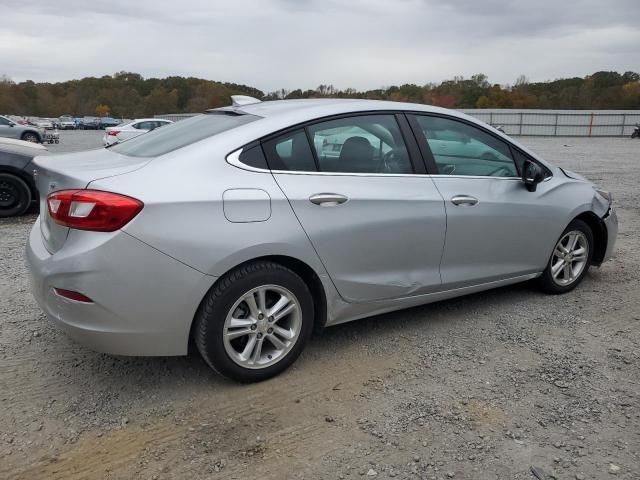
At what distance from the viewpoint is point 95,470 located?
2311 mm

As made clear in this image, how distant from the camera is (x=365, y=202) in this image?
317 cm

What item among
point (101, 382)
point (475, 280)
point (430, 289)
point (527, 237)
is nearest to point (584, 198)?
point (527, 237)

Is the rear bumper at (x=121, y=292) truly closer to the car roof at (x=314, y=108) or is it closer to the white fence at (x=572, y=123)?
the car roof at (x=314, y=108)

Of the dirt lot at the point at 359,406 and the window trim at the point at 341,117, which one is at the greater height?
the window trim at the point at 341,117

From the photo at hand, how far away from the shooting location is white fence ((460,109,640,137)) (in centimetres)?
4431

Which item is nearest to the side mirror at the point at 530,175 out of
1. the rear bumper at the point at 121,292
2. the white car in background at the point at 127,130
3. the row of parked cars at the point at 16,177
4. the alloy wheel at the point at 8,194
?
the rear bumper at the point at 121,292

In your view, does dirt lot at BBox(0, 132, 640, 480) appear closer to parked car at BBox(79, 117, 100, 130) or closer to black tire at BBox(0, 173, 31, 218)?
black tire at BBox(0, 173, 31, 218)

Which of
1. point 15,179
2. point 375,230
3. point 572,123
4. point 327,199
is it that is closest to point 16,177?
point 15,179

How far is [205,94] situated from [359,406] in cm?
9101

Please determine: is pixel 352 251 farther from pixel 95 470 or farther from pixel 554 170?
pixel 554 170

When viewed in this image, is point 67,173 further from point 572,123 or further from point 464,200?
point 572,123

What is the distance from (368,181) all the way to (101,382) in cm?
194

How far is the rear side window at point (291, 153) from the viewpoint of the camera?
9.77 feet

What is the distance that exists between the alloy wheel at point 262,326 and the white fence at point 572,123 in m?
43.7
